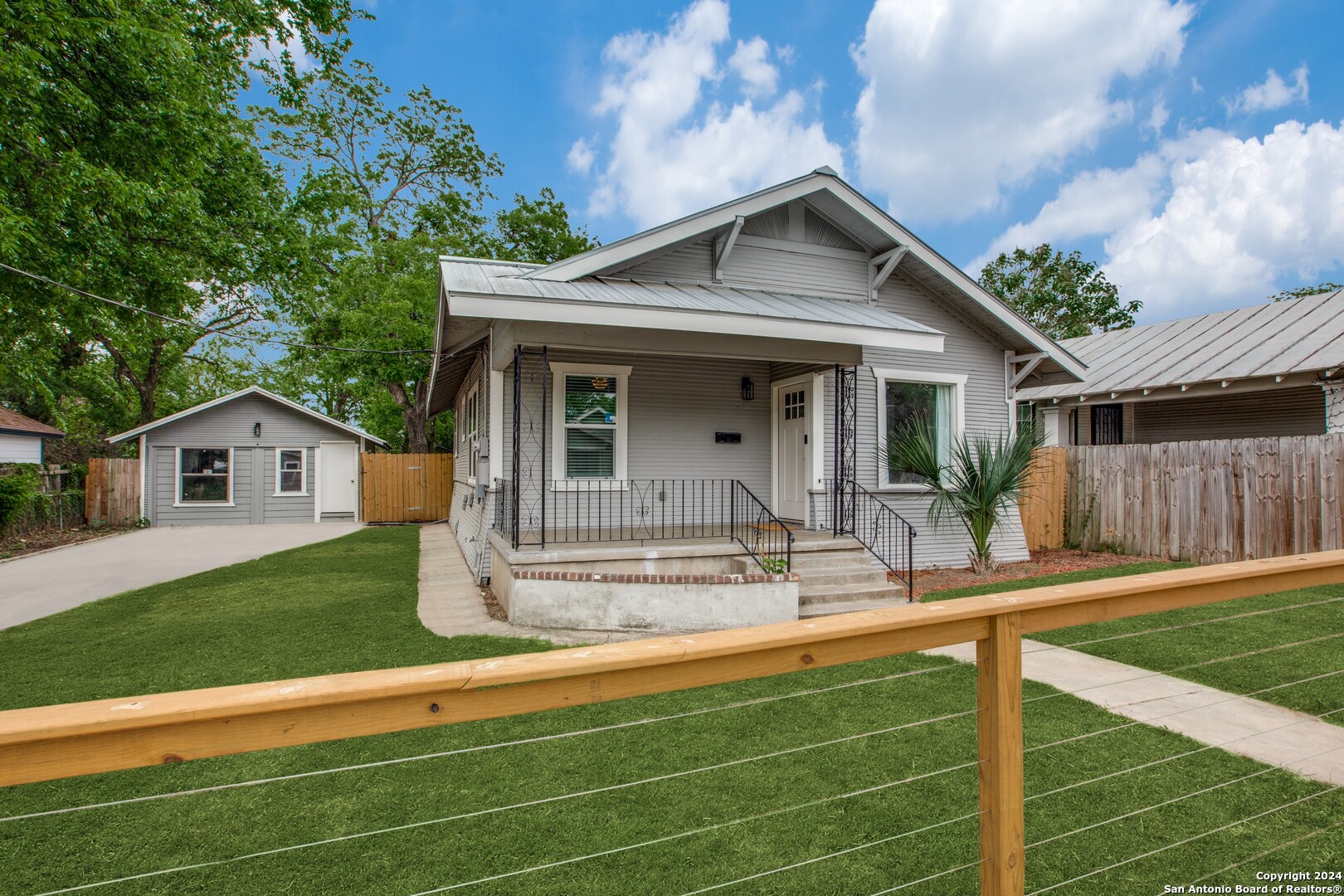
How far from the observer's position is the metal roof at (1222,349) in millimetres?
11500

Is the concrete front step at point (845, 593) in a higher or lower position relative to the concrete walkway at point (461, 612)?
higher

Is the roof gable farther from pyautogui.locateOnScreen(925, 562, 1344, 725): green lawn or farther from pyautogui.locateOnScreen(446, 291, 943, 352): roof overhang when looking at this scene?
pyautogui.locateOnScreen(925, 562, 1344, 725): green lawn

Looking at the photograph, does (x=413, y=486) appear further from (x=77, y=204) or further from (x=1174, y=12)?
(x=1174, y=12)

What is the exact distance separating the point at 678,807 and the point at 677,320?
17.7 feet

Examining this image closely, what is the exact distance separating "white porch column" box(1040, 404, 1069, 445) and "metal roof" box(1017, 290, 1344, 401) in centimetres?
54

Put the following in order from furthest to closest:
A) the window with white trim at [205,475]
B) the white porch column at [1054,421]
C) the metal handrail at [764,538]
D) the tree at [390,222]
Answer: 1. the tree at [390,222]
2. the window with white trim at [205,475]
3. the white porch column at [1054,421]
4. the metal handrail at [764,538]

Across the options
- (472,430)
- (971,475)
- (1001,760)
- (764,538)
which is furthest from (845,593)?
(472,430)

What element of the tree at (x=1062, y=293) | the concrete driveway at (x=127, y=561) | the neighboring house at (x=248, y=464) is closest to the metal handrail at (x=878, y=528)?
the concrete driveway at (x=127, y=561)

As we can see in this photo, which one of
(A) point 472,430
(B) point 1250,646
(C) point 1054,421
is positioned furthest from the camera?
(C) point 1054,421

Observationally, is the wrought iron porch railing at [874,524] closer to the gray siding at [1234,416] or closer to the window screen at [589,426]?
the window screen at [589,426]

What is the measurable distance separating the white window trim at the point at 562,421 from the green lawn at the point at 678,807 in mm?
4325

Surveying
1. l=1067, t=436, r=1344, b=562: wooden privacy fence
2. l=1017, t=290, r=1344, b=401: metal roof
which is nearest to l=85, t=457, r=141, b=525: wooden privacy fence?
l=1067, t=436, r=1344, b=562: wooden privacy fence

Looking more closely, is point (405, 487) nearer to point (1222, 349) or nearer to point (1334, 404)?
point (1222, 349)

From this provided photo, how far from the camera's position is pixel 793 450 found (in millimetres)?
9820
